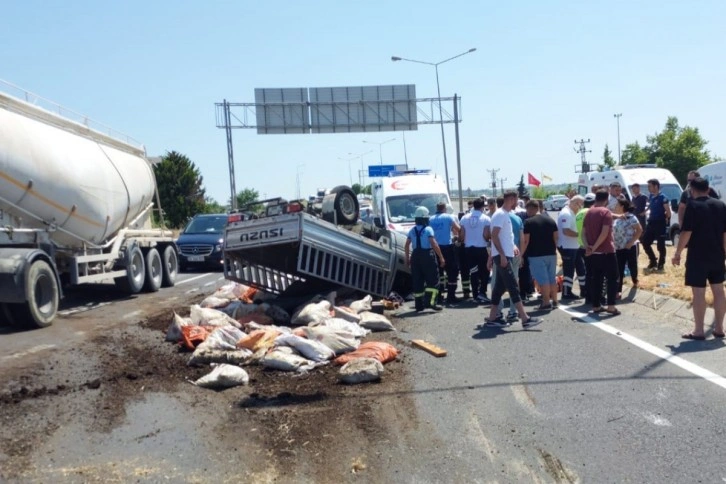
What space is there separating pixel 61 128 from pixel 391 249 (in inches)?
237

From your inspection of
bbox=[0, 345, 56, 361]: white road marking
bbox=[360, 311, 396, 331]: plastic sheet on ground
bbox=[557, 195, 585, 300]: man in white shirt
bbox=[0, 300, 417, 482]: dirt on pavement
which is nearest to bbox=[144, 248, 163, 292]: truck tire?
bbox=[0, 345, 56, 361]: white road marking

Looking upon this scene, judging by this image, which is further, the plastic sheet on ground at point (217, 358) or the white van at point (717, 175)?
the white van at point (717, 175)

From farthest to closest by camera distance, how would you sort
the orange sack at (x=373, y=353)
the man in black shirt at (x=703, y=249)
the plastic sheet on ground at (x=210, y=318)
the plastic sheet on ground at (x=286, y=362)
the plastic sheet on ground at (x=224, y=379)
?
the plastic sheet on ground at (x=210, y=318)
the man in black shirt at (x=703, y=249)
the orange sack at (x=373, y=353)
the plastic sheet on ground at (x=286, y=362)
the plastic sheet on ground at (x=224, y=379)

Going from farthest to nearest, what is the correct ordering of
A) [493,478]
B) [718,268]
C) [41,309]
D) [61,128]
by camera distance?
[61,128], [41,309], [718,268], [493,478]

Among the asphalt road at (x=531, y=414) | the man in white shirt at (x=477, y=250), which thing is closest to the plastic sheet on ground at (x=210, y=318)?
the asphalt road at (x=531, y=414)

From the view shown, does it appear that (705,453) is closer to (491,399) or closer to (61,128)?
(491,399)

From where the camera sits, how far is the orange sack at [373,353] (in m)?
7.78

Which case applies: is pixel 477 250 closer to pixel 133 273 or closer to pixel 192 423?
pixel 133 273

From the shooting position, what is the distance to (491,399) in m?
6.42

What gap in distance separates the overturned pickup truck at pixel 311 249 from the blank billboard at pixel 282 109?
79.8 feet

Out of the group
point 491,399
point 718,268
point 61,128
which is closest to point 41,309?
point 61,128

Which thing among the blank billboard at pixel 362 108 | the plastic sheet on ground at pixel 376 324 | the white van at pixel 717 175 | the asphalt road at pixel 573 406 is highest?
the blank billboard at pixel 362 108

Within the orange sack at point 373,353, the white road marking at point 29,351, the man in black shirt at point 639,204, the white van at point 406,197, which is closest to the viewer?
the orange sack at point 373,353

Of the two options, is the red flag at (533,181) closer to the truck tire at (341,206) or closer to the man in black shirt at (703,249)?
the truck tire at (341,206)
